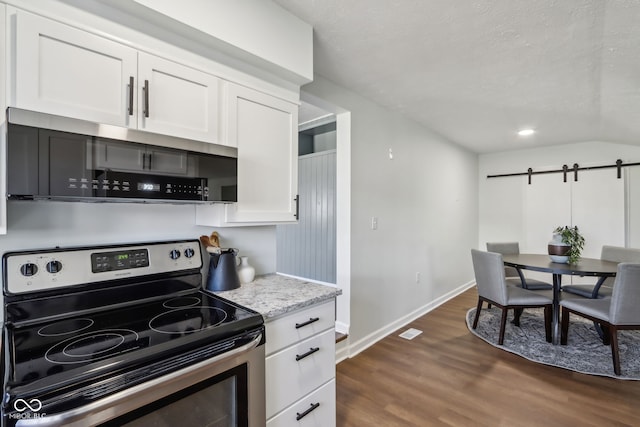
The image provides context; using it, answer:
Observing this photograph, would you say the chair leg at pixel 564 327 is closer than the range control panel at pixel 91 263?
No

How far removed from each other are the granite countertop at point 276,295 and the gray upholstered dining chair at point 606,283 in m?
3.10

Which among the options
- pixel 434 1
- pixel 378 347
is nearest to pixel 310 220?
pixel 378 347

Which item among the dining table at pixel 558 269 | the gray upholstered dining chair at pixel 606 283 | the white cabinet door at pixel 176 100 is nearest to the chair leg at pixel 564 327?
the dining table at pixel 558 269

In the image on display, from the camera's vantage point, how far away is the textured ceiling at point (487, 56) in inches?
64.5

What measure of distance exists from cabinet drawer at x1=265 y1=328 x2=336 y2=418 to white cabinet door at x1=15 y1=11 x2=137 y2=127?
3.83 feet

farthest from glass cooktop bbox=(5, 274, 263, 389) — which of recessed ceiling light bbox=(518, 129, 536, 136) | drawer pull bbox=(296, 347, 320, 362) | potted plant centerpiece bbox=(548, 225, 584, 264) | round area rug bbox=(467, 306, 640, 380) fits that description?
recessed ceiling light bbox=(518, 129, 536, 136)

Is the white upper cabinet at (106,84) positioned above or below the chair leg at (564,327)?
above

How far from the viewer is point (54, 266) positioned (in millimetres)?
1179

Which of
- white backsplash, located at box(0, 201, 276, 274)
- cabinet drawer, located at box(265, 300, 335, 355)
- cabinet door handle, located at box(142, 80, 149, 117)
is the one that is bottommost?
cabinet drawer, located at box(265, 300, 335, 355)

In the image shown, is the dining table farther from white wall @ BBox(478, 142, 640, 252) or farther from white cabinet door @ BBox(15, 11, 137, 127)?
white cabinet door @ BBox(15, 11, 137, 127)

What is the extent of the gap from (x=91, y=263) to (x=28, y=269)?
190 mm

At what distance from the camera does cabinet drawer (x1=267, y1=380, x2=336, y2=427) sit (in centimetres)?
137

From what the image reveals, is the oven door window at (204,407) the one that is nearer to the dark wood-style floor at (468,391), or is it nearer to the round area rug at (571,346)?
the dark wood-style floor at (468,391)

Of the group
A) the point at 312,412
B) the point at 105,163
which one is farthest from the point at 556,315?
the point at 105,163
